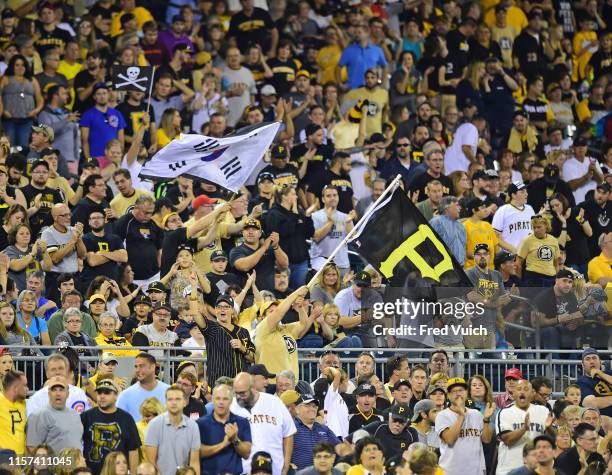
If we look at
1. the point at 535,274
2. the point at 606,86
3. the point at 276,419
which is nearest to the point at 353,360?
the point at 276,419

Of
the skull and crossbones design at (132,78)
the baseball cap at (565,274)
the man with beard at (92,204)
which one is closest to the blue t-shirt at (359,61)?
the skull and crossbones design at (132,78)

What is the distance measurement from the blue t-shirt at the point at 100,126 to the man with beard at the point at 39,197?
268 cm

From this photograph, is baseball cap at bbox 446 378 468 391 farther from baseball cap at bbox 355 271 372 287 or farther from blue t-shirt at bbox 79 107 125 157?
blue t-shirt at bbox 79 107 125 157

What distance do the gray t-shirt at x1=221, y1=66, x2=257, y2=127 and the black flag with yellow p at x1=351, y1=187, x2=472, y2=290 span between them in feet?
25.5

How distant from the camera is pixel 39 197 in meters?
21.8

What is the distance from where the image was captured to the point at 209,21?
28.9m

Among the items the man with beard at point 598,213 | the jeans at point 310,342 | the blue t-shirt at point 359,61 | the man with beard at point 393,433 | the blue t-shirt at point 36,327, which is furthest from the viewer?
the blue t-shirt at point 359,61

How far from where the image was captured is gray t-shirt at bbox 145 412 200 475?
16.5 metres

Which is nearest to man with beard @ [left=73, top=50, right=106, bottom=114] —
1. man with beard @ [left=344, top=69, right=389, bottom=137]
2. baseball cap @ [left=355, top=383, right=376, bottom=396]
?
man with beard @ [left=344, top=69, right=389, bottom=137]

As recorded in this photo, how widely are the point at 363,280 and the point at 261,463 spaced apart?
17.8ft

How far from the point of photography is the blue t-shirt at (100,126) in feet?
81.2

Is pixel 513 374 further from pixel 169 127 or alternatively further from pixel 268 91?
pixel 268 91

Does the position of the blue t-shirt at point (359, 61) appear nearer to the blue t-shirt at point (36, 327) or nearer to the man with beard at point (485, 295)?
the man with beard at point (485, 295)

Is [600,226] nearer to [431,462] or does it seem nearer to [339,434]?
[339,434]
